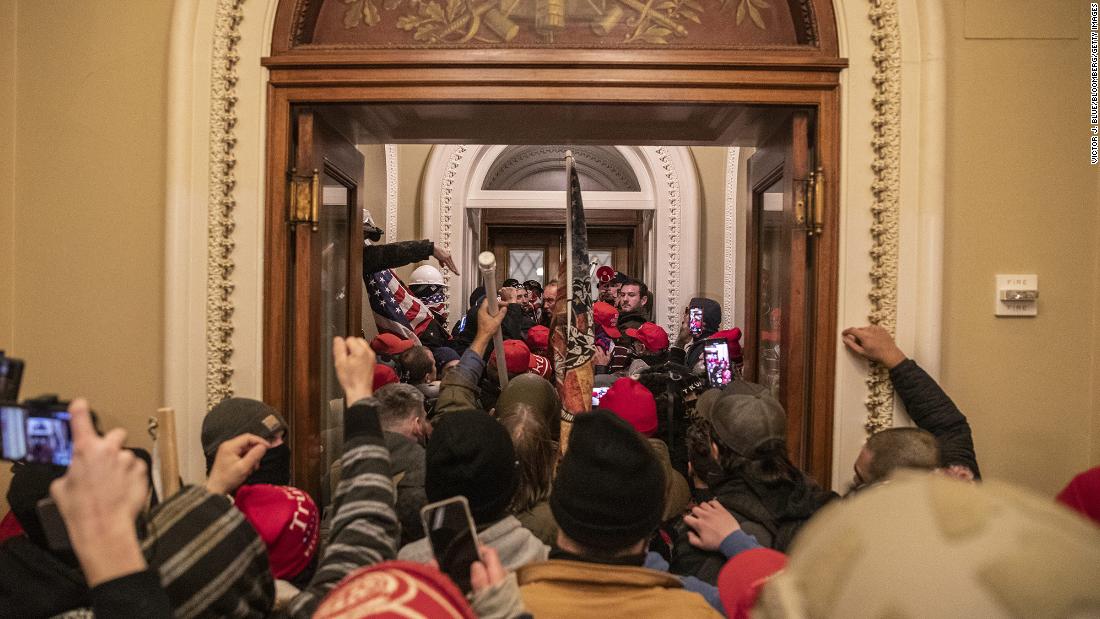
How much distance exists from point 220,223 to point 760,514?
180 centimetres

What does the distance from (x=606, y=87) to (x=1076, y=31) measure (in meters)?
1.45

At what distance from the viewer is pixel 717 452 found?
202 cm

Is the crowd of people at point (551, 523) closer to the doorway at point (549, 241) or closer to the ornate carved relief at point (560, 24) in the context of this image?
the ornate carved relief at point (560, 24)

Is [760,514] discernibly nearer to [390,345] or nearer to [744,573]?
[744,573]

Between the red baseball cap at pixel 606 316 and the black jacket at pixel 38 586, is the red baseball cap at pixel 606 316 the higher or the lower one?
the higher one

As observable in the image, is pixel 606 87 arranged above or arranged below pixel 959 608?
above

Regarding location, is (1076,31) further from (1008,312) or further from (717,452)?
(717,452)

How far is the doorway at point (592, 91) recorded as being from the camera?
2.45 meters

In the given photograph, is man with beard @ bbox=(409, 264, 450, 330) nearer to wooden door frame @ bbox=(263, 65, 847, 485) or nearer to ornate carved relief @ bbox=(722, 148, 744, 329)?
ornate carved relief @ bbox=(722, 148, 744, 329)

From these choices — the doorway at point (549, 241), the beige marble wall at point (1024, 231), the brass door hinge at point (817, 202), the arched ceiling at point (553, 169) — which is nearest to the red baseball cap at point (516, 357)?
the brass door hinge at point (817, 202)

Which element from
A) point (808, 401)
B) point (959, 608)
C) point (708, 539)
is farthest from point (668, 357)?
point (959, 608)

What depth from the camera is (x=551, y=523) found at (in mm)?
1779

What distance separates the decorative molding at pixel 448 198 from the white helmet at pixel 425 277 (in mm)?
889

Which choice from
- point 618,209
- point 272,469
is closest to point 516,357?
point 272,469
